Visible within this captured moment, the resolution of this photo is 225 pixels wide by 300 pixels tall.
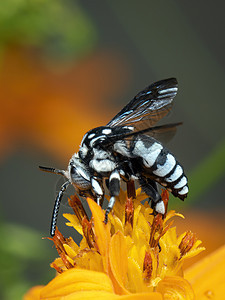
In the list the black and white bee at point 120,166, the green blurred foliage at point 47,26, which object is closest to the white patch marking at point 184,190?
the black and white bee at point 120,166

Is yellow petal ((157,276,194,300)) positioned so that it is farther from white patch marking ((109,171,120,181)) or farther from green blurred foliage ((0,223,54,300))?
green blurred foliage ((0,223,54,300))

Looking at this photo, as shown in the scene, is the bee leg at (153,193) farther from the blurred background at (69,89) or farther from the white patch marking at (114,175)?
the blurred background at (69,89)

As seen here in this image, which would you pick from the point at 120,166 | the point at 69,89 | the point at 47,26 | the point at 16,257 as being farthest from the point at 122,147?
the point at 69,89

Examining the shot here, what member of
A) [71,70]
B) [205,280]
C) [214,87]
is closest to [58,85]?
[71,70]

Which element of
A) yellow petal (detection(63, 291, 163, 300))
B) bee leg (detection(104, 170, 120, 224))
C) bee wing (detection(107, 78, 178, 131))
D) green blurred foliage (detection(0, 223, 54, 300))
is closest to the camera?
yellow petal (detection(63, 291, 163, 300))

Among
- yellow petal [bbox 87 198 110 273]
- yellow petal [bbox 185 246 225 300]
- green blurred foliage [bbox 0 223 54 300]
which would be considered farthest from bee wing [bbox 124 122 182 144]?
green blurred foliage [bbox 0 223 54 300]

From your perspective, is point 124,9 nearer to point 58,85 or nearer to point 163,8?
point 163,8
